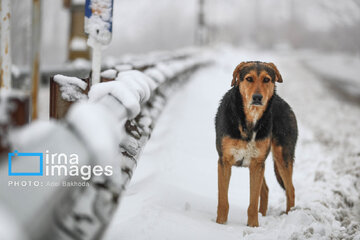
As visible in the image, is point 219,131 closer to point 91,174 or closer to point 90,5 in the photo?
point 90,5

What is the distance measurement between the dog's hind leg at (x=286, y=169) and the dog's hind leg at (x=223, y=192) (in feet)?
2.14

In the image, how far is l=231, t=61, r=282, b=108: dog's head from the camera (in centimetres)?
297

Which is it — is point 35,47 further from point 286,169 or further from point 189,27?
point 189,27

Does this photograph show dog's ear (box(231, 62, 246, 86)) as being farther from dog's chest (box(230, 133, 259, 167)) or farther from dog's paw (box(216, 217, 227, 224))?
dog's paw (box(216, 217, 227, 224))

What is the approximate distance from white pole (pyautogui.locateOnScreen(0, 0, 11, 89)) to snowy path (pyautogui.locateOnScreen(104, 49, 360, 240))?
6.12 feet

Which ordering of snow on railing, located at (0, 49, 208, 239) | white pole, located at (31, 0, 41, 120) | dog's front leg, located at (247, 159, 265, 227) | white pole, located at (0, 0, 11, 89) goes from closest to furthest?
1. snow on railing, located at (0, 49, 208, 239)
2. dog's front leg, located at (247, 159, 265, 227)
3. white pole, located at (0, 0, 11, 89)
4. white pole, located at (31, 0, 41, 120)

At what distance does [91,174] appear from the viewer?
5.21ft

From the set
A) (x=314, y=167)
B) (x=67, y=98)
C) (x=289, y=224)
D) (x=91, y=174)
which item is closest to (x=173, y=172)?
(x=289, y=224)

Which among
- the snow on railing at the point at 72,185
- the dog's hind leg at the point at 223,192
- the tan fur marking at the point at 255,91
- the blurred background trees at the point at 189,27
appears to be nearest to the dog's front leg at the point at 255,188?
the dog's hind leg at the point at 223,192

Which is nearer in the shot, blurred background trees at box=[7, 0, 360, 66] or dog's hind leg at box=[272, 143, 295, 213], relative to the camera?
dog's hind leg at box=[272, 143, 295, 213]

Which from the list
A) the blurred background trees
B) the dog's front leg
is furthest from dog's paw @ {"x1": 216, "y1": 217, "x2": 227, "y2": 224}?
the blurred background trees

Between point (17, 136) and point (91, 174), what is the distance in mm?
385

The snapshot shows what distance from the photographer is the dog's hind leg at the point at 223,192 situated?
3.23 meters

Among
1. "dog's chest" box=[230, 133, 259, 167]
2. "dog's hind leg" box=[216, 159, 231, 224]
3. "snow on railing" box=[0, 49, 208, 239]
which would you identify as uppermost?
"snow on railing" box=[0, 49, 208, 239]
